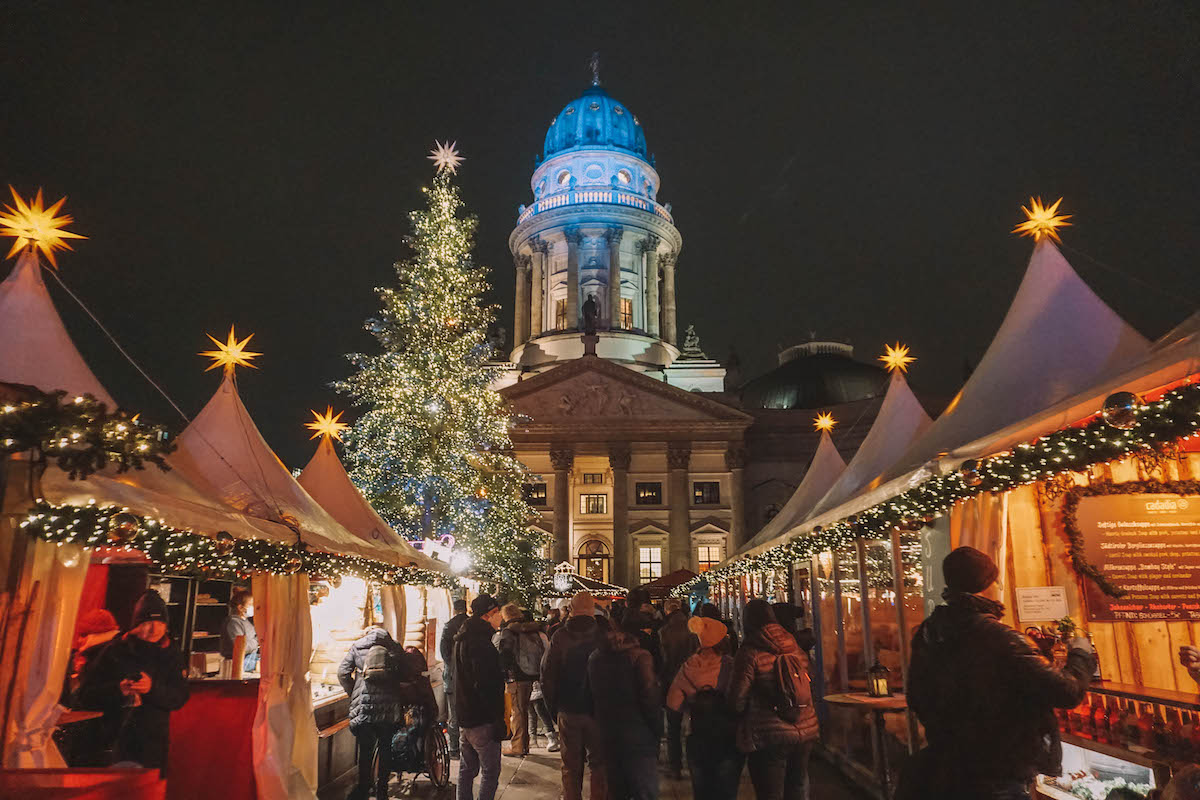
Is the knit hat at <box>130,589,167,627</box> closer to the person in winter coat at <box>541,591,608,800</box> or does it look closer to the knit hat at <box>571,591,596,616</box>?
the person in winter coat at <box>541,591,608,800</box>

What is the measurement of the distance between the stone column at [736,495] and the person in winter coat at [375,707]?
118ft

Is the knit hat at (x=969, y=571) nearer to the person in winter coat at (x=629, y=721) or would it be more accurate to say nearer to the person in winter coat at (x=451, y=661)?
the person in winter coat at (x=629, y=721)

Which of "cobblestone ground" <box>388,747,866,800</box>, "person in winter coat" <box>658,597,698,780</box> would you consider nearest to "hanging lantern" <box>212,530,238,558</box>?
"cobblestone ground" <box>388,747,866,800</box>

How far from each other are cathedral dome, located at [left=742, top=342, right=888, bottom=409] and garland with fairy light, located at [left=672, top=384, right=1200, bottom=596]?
155 ft

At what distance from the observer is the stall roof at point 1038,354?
23.7 ft

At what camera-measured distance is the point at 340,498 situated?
1318cm

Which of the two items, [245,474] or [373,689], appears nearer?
[373,689]

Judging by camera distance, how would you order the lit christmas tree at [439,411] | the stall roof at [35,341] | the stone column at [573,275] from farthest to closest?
the stone column at [573,275]
the lit christmas tree at [439,411]
the stall roof at [35,341]

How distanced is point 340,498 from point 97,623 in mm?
4637

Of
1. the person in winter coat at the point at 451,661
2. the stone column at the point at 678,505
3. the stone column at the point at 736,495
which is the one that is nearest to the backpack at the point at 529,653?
the person in winter coat at the point at 451,661

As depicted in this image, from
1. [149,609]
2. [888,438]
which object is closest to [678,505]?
[888,438]

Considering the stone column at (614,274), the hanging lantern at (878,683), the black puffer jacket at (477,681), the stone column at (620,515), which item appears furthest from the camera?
the stone column at (614,274)

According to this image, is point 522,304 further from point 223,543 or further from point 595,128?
point 223,543

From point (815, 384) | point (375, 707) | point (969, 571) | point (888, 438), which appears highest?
point (815, 384)
